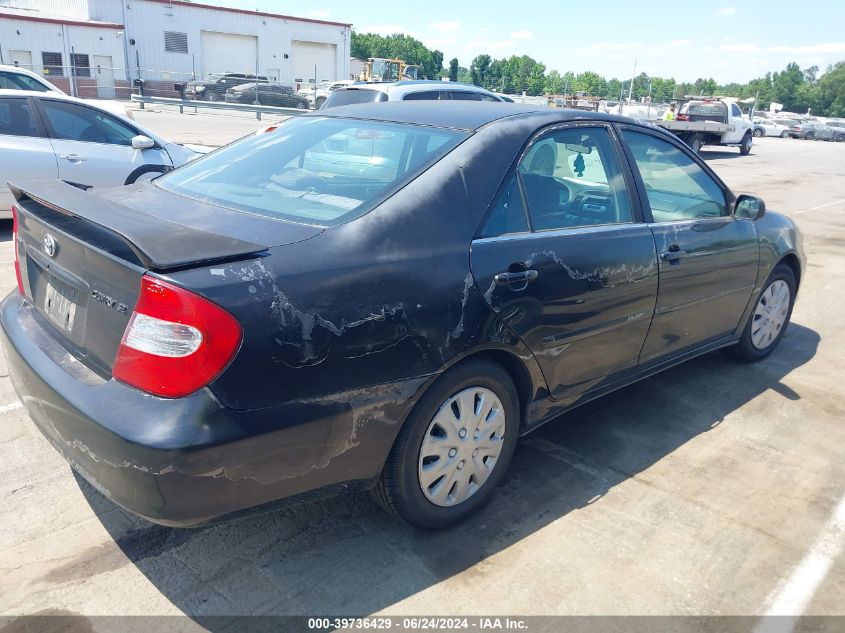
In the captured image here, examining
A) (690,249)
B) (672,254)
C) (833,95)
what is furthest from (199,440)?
(833,95)

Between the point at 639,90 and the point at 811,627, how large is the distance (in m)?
114

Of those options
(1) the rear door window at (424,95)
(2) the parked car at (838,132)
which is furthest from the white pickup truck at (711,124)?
(2) the parked car at (838,132)

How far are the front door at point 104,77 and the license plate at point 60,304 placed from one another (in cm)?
3611

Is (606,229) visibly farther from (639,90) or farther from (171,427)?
(639,90)

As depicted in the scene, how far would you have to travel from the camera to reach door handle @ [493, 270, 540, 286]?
2797 millimetres

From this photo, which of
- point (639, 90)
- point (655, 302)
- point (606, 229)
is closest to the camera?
point (606, 229)

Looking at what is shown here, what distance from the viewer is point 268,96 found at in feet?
112

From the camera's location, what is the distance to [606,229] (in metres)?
3.39

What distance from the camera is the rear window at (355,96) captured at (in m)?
10.5

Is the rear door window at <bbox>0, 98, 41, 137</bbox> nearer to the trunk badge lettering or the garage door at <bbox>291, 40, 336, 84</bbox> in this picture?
the trunk badge lettering

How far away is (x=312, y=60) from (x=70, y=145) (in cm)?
4794

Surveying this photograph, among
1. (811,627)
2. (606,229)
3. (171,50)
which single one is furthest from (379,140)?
(171,50)

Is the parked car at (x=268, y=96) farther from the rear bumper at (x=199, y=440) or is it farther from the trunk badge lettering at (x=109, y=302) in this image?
the rear bumper at (x=199, y=440)

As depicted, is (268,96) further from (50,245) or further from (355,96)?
(50,245)
